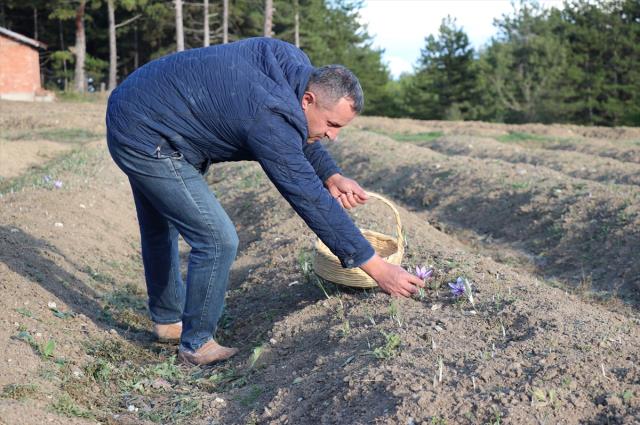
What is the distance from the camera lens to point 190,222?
3.88 metres

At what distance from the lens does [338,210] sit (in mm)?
3631

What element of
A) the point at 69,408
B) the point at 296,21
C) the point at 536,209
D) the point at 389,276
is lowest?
the point at 296,21

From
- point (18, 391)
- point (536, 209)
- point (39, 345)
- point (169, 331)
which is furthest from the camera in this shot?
point (536, 209)

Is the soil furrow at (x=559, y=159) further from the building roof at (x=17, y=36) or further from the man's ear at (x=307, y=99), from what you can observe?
the building roof at (x=17, y=36)

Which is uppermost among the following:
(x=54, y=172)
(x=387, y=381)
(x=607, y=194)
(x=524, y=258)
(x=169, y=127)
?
(x=169, y=127)

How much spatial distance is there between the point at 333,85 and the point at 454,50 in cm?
3535

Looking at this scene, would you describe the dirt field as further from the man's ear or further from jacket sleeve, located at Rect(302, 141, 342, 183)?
the man's ear

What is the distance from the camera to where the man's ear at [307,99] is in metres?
3.52

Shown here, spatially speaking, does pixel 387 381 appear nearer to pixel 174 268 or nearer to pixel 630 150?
pixel 174 268

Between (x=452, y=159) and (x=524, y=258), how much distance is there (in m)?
4.25

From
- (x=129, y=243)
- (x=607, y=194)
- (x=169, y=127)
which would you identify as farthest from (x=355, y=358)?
(x=607, y=194)

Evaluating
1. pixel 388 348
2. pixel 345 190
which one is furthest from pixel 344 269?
pixel 388 348

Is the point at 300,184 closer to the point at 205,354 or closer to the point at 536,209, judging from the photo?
the point at 205,354

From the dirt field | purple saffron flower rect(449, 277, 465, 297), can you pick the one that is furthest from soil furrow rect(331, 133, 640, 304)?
purple saffron flower rect(449, 277, 465, 297)
